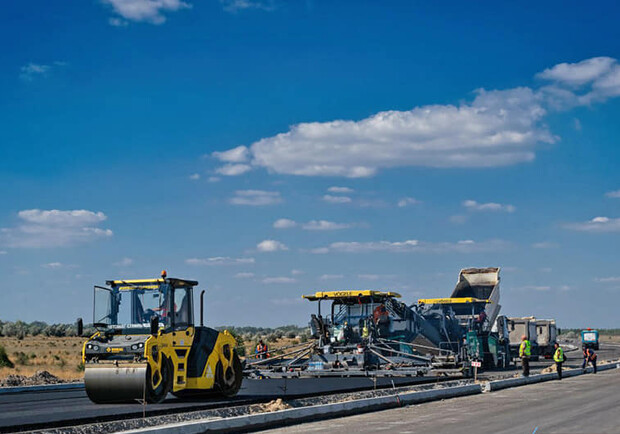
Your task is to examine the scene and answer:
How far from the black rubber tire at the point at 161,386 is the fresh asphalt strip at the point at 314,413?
289 cm

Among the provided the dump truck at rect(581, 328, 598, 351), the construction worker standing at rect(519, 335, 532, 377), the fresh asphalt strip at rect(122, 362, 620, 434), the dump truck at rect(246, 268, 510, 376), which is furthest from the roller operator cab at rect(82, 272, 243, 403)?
the dump truck at rect(581, 328, 598, 351)

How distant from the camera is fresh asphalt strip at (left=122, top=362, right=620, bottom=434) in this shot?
43.6ft

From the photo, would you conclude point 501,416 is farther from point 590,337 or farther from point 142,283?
point 590,337

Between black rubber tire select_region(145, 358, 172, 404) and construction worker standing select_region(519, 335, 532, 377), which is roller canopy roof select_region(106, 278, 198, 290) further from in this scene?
construction worker standing select_region(519, 335, 532, 377)

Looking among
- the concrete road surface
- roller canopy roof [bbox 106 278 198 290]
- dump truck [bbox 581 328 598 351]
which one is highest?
roller canopy roof [bbox 106 278 198 290]

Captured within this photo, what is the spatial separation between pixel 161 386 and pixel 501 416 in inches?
269

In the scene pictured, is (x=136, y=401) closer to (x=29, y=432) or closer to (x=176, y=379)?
(x=176, y=379)

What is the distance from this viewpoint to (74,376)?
33.0 metres

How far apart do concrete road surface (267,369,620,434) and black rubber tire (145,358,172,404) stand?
337 centimetres

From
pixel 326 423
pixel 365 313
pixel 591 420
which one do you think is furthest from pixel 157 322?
pixel 365 313

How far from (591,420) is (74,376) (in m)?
22.8

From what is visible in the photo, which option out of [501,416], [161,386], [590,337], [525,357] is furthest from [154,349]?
[590,337]

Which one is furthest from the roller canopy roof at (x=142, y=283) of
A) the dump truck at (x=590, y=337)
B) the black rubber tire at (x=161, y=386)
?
the dump truck at (x=590, y=337)

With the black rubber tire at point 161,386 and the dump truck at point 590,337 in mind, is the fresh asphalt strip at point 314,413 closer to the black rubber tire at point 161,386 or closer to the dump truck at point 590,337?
the black rubber tire at point 161,386
